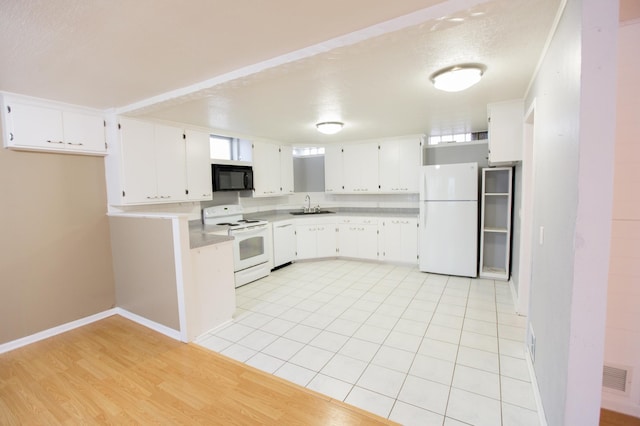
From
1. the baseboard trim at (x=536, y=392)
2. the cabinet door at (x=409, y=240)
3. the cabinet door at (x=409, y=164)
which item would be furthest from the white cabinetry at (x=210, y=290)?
the cabinet door at (x=409, y=164)

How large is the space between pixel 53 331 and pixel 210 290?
5.41 feet

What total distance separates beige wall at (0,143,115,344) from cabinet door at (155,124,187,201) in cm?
59

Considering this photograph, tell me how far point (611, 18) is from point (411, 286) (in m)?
3.49

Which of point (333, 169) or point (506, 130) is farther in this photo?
point (333, 169)

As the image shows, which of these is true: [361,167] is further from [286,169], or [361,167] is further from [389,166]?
[286,169]

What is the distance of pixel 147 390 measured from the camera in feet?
6.80

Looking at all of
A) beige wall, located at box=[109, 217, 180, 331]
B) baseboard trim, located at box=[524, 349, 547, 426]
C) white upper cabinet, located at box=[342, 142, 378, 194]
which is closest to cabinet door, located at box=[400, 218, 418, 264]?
white upper cabinet, located at box=[342, 142, 378, 194]

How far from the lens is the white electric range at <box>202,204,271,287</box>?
13.5ft

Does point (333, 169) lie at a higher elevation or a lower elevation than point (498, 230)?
higher

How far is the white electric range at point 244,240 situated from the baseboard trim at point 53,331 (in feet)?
5.06

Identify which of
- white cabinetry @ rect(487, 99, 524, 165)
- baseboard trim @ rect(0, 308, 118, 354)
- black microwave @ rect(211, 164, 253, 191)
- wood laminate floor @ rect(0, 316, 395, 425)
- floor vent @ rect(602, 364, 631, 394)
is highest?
white cabinetry @ rect(487, 99, 524, 165)

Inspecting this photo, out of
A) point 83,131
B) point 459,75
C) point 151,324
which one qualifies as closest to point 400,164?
point 459,75

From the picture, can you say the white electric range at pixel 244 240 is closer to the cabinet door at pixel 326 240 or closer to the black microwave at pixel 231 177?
the black microwave at pixel 231 177

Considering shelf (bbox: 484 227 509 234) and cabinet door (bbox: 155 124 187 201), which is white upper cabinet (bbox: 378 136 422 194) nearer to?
shelf (bbox: 484 227 509 234)
